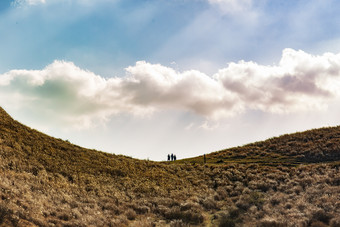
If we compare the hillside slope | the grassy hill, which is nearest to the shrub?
the grassy hill

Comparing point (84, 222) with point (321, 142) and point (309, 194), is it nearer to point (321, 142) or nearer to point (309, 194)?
point (309, 194)

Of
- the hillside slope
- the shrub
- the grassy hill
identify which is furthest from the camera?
the hillside slope

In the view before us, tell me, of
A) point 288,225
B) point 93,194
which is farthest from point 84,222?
point 288,225

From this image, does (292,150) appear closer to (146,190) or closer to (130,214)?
(146,190)

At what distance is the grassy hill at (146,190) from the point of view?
1688cm

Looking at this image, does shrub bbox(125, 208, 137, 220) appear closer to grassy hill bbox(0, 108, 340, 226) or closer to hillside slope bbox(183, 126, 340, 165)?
grassy hill bbox(0, 108, 340, 226)

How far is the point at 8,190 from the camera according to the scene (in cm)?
1602

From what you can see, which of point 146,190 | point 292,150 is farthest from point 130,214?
point 292,150

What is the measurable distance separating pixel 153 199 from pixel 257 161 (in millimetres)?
23955

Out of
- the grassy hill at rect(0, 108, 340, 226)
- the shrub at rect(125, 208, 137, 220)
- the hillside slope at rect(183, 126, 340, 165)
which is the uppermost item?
the hillside slope at rect(183, 126, 340, 165)

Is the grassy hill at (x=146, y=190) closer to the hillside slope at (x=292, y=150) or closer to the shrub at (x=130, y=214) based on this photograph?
the shrub at (x=130, y=214)

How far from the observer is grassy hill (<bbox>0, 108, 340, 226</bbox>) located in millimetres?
16875

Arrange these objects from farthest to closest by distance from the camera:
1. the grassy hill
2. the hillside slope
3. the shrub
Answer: the hillside slope → the shrub → the grassy hill

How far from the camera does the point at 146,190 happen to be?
2605 centimetres
